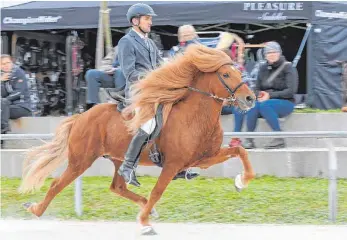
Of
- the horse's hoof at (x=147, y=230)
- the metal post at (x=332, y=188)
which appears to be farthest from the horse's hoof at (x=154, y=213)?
the metal post at (x=332, y=188)

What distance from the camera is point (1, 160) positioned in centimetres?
1061

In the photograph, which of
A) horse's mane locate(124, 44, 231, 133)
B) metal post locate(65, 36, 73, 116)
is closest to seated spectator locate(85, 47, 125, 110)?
horse's mane locate(124, 44, 231, 133)

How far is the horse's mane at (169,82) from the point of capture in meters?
6.97

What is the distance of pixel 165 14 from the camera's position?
534 inches

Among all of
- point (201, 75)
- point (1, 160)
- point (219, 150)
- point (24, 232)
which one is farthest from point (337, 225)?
point (1, 160)

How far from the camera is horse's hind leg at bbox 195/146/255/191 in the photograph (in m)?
7.06

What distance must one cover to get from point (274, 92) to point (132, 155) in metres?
3.39

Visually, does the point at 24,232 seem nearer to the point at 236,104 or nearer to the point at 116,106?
the point at 116,106

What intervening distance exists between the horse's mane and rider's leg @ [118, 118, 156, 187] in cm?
6

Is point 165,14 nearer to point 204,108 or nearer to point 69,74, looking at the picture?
point 69,74

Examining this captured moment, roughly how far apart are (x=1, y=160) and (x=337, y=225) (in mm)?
5118

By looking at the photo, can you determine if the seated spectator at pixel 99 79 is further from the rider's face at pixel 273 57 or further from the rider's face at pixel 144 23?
the rider's face at pixel 144 23

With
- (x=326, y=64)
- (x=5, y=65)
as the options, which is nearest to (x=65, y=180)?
(x=5, y=65)

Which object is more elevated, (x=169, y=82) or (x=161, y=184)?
(x=169, y=82)
